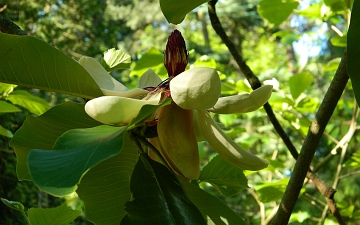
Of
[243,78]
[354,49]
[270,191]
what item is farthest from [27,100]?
[243,78]

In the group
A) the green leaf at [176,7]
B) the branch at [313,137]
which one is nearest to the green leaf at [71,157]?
the green leaf at [176,7]

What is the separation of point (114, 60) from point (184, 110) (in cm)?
27

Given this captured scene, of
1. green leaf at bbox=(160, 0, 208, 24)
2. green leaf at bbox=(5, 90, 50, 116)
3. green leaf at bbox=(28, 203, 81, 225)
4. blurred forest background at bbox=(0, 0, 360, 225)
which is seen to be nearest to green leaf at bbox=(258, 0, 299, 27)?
blurred forest background at bbox=(0, 0, 360, 225)

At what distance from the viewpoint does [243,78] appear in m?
4.75

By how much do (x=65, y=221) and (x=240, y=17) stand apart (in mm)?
8028

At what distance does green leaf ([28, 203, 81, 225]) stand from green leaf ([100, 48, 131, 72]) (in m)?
0.21

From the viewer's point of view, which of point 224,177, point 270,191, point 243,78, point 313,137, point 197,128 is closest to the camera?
point 197,128

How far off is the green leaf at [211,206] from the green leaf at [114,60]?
0.24 meters

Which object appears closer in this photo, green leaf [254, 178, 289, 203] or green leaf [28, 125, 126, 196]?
green leaf [28, 125, 126, 196]

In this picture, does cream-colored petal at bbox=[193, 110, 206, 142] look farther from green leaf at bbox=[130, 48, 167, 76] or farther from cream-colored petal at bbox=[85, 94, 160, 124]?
green leaf at bbox=[130, 48, 167, 76]

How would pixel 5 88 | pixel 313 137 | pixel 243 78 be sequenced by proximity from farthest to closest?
pixel 243 78 < pixel 5 88 < pixel 313 137

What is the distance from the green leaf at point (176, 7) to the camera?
1.43 ft

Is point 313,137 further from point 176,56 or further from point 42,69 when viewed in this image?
point 42,69

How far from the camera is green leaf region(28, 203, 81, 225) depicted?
2.19 ft
